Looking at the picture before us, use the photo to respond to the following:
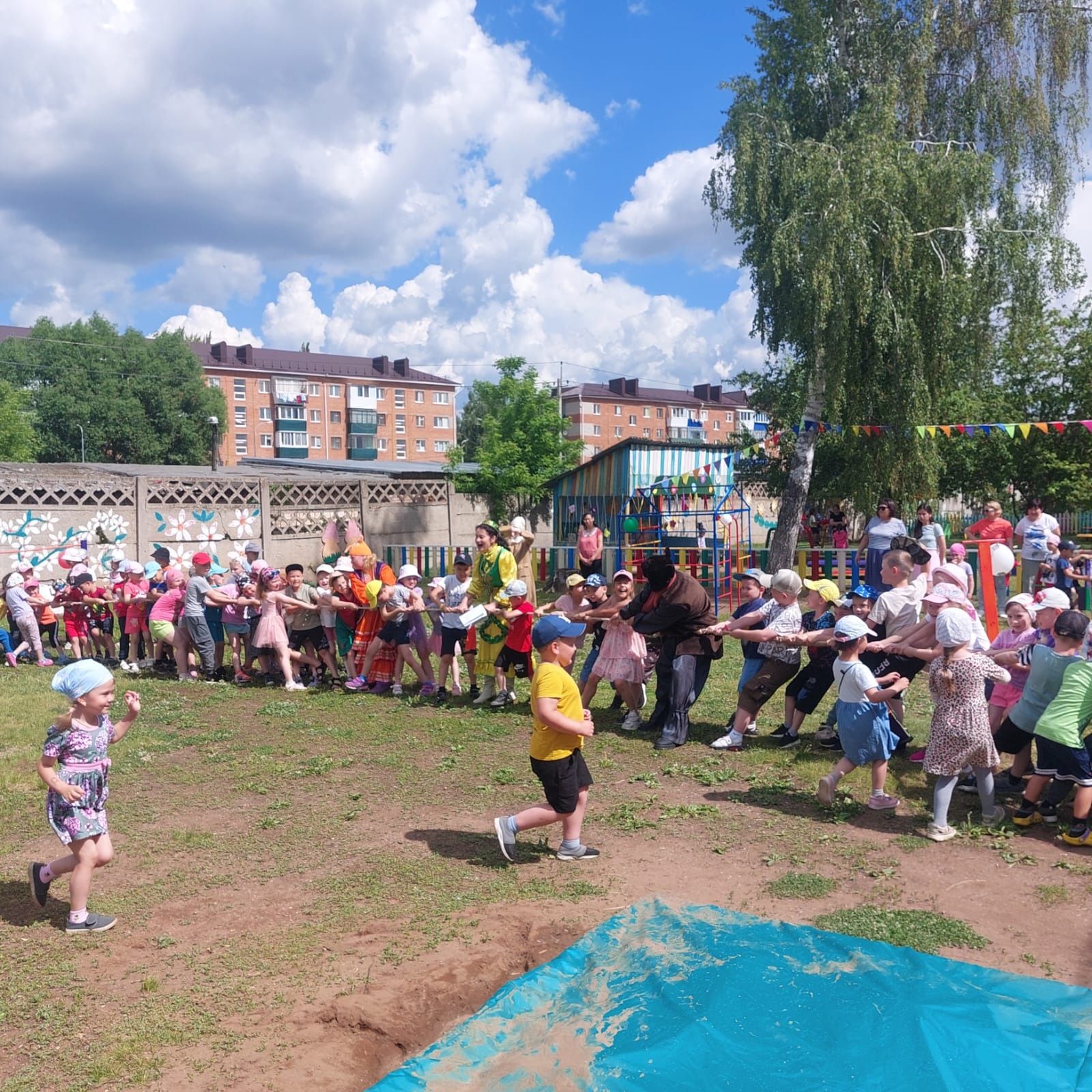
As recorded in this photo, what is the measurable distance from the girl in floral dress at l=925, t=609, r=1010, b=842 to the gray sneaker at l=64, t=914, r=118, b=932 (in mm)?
5038

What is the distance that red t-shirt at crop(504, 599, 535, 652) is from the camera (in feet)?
33.4

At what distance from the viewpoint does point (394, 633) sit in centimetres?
1127

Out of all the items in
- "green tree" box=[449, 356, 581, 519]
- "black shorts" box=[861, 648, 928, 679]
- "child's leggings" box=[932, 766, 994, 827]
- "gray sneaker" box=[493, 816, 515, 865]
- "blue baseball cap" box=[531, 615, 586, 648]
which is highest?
"green tree" box=[449, 356, 581, 519]

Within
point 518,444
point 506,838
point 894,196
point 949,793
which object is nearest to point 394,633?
point 506,838

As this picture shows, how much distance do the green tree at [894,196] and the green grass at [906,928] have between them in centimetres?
1445

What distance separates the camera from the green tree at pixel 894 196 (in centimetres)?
1825

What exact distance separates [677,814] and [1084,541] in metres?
21.2

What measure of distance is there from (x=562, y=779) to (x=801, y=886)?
1.54 metres

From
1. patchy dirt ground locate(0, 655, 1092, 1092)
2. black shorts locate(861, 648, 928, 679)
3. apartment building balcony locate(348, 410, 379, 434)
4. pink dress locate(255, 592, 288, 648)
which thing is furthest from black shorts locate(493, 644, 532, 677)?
apartment building balcony locate(348, 410, 379, 434)

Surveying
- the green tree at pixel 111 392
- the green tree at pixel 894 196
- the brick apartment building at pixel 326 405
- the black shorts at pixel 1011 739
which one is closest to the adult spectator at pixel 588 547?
the green tree at pixel 894 196

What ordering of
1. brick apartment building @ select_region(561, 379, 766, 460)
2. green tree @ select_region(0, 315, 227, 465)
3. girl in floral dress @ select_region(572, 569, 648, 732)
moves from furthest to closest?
brick apartment building @ select_region(561, 379, 766, 460) → green tree @ select_region(0, 315, 227, 465) → girl in floral dress @ select_region(572, 569, 648, 732)

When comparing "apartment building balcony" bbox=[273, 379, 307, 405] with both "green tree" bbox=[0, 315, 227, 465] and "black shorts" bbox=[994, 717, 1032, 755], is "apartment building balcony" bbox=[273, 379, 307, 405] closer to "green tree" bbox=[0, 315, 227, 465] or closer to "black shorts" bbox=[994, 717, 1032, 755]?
"green tree" bbox=[0, 315, 227, 465]

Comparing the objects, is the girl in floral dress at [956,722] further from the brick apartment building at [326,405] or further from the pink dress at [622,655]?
the brick apartment building at [326,405]

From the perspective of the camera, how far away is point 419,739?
9477mm
